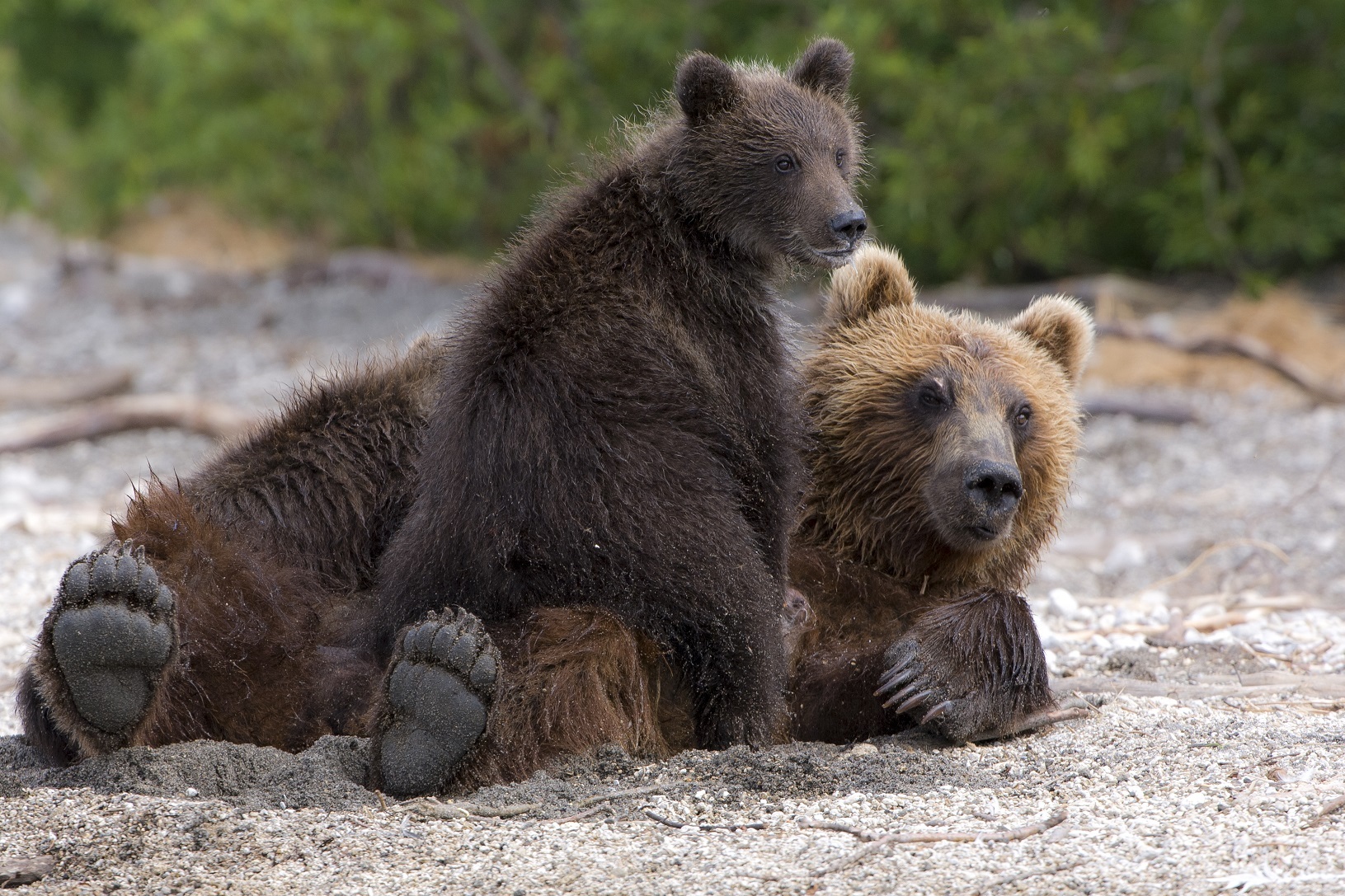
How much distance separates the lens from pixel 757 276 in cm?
391

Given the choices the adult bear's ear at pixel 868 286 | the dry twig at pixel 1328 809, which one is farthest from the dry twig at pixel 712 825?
the adult bear's ear at pixel 868 286

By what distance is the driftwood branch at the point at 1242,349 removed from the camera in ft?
31.7

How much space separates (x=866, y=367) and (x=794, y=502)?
847 mm

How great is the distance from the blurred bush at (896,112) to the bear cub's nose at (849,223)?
7.56 metres

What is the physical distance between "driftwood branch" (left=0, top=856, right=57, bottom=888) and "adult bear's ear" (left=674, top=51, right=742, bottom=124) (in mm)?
2493

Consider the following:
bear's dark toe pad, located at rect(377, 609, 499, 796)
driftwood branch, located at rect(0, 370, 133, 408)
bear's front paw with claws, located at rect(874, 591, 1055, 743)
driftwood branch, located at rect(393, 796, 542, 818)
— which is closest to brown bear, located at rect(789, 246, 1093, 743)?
bear's front paw with claws, located at rect(874, 591, 1055, 743)

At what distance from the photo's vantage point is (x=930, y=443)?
4324 millimetres

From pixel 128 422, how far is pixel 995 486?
693 cm

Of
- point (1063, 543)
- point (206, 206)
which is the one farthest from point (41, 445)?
point (206, 206)

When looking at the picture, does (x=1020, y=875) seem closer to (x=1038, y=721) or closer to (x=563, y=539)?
(x=1038, y=721)

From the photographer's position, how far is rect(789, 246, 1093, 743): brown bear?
3.85m

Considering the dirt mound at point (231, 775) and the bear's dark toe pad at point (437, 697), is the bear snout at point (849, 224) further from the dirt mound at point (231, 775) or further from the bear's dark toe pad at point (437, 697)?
the dirt mound at point (231, 775)

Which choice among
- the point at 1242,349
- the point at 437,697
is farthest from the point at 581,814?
the point at 1242,349

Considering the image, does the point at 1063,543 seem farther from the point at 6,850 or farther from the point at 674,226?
the point at 6,850
